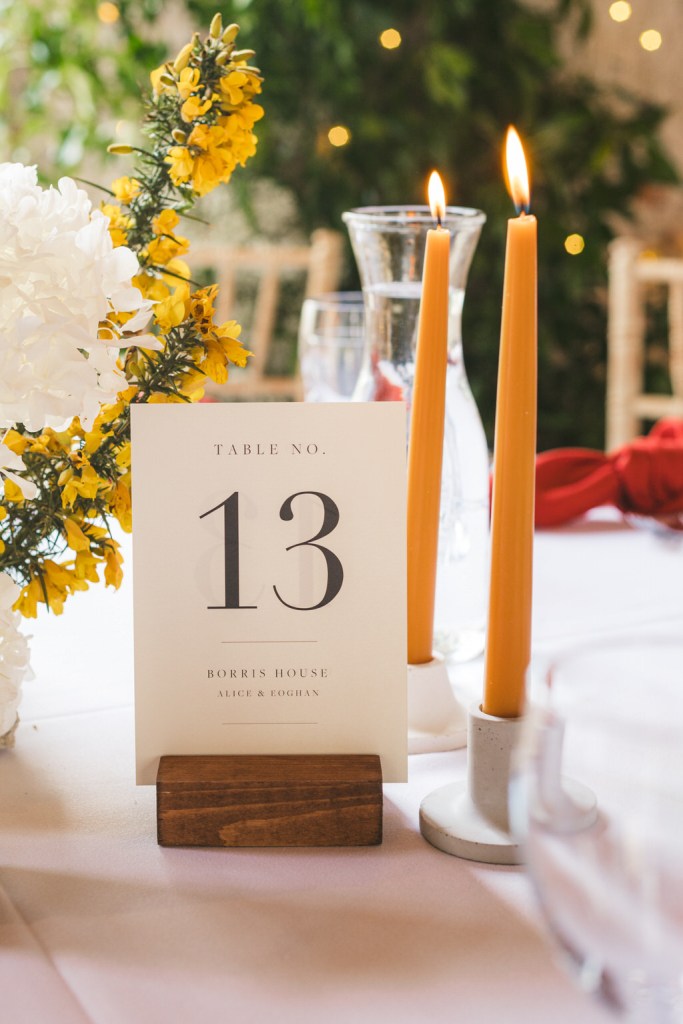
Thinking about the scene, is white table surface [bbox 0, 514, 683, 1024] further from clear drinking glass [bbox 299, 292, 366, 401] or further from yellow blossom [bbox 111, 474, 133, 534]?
clear drinking glass [bbox 299, 292, 366, 401]

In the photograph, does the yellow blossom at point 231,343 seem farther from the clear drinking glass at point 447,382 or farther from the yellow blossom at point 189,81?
the clear drinking glass at point 447,382

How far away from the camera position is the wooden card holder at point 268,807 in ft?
1.83

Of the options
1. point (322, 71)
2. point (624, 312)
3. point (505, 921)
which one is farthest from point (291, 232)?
point (505, 921)

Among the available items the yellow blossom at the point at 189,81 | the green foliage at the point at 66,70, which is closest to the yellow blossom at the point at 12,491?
the yellow blossom at the point at 189,81

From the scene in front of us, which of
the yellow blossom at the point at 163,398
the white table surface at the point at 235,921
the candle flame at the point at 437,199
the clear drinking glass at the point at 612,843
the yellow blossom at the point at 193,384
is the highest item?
the candle flame at the point at 437,199

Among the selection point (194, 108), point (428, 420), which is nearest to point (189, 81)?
point (194, 108)

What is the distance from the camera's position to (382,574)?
0.59 meters

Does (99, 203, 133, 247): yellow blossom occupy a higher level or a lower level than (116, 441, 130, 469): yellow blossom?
higher

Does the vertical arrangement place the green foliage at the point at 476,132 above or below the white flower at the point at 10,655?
above

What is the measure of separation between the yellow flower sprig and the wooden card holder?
0.41 ft

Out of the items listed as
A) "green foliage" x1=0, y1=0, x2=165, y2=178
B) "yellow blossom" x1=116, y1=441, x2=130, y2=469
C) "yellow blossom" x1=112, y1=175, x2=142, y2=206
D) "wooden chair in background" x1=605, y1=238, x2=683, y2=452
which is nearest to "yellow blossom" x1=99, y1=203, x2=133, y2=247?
"yellow blossom" x1=112, y1=175, x2=142, y2=206

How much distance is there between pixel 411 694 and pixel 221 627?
0.15m

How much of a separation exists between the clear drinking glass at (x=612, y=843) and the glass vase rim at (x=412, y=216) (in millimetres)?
485

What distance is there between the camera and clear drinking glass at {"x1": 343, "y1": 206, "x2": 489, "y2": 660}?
79 cm
